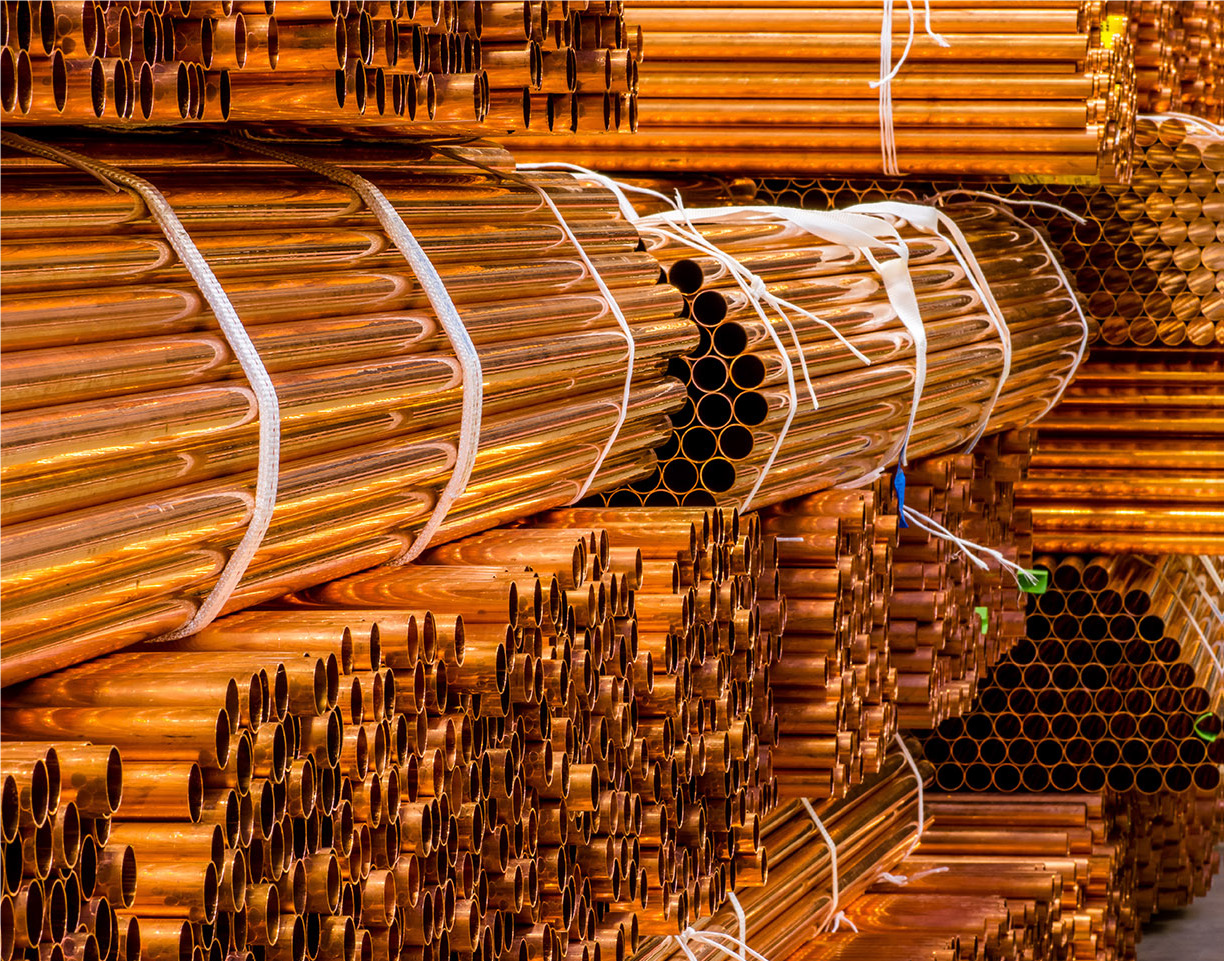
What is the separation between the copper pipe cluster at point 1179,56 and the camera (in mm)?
7832

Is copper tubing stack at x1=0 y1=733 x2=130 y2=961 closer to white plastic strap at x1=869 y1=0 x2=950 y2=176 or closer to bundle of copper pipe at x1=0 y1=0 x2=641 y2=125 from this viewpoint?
bundle of copper pipe at x1=0 y1=0 x2=641 y2=125

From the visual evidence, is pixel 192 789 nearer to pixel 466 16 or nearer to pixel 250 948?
pixel 250 948

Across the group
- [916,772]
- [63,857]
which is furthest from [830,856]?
[63,857]

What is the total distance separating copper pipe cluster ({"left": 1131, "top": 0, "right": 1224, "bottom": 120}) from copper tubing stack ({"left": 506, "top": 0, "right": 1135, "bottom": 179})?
4.59 feet

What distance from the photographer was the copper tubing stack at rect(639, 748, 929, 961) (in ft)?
15.9

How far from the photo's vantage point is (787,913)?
516cm

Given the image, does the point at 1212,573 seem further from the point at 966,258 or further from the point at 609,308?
the point at 609,308

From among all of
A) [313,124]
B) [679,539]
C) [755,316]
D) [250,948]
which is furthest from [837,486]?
[250,948]

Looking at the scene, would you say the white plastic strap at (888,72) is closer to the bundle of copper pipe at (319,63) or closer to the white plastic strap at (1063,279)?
the white plastic strap at (1063,279)

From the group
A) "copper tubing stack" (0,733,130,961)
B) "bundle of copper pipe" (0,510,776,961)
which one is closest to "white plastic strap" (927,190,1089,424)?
"bundle of copper pipe" (0,510,776,961)

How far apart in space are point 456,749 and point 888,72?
3452mm

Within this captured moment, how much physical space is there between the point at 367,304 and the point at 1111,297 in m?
5.03

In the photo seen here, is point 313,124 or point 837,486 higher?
point 313,124

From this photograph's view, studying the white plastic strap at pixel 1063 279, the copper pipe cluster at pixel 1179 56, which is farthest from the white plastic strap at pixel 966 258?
the copper pipe cluster at pixel 1179 56
